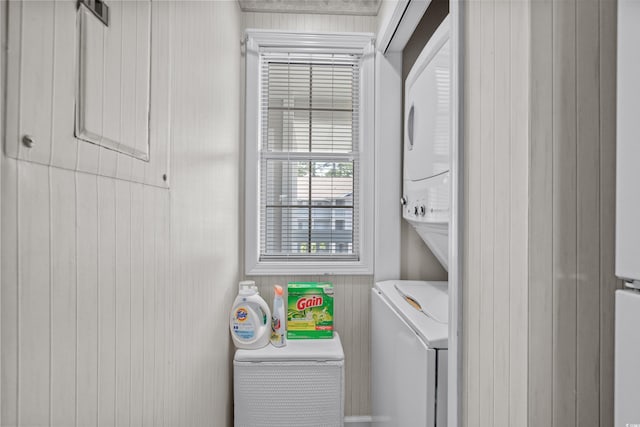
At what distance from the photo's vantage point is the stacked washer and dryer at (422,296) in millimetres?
1089

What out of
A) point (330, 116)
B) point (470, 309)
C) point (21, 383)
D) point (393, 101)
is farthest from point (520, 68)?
point (330, 116)

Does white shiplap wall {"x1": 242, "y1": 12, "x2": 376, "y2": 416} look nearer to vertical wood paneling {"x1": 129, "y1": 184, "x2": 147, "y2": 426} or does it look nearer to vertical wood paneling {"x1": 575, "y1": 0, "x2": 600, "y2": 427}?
vertical wood paneling {"x1": 129, "y1": 184, "x2": 147, "y2": 426}

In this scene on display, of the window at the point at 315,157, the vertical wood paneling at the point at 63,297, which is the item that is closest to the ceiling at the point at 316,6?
the window at the point at 315,157

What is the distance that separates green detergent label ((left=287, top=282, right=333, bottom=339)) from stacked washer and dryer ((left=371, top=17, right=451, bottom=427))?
0.79ft

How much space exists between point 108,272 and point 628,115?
0.85 metres

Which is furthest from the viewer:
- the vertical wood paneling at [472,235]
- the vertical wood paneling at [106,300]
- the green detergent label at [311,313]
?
the green detergent label at [311,313]

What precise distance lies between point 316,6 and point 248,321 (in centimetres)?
165

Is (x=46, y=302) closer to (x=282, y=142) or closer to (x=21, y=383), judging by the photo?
(x=21, y=383)

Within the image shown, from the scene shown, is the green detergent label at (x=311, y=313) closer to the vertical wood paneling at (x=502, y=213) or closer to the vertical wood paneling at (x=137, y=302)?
the vertical wood paneling at (x=137, y=302)

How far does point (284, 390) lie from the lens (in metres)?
1.87

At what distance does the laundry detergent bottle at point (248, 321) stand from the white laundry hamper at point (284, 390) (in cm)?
7

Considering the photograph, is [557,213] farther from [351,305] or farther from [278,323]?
[351,305]

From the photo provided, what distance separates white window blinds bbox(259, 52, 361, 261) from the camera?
7.39 feet

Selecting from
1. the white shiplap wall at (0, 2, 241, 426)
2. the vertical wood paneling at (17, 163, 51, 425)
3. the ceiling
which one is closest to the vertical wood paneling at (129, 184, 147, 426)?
the white shiplap wall at (0, 2, 241, 426)
